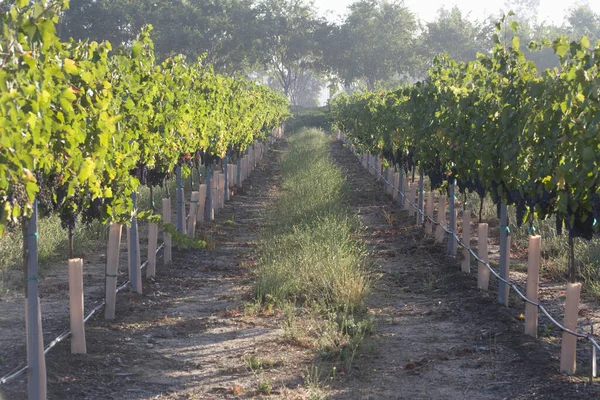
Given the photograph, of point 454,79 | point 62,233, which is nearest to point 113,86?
point 62,233

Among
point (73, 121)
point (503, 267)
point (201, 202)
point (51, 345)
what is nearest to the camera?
point (73, 121)

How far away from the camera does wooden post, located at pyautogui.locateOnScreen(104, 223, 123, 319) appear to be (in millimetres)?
8281

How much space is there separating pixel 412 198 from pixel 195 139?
191 inches

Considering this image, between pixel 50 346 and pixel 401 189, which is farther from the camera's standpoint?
pixel 401 189

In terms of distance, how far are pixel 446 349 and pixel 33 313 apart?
376cm

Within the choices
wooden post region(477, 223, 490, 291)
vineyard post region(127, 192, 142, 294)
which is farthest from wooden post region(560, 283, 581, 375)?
vineyard post region(127, 192, 142, 294)

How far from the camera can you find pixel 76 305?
7.12 metres

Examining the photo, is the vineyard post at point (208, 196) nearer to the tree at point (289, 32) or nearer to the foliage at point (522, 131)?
the foliage at point (522, 131)

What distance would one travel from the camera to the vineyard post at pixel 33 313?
576 cm

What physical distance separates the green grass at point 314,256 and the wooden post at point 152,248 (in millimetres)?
1331

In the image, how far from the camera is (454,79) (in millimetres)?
12891

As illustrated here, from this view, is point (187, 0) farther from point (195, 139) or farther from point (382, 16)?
point (195, 139)

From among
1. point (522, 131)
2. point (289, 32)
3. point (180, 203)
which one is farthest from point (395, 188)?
point (289, 32)

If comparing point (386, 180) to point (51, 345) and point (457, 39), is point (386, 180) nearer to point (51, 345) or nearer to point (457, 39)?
point (51, 345)
